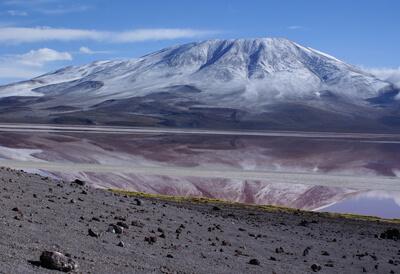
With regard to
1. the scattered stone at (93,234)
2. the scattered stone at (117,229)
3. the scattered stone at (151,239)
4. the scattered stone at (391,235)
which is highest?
the scattered stone at (93,234)

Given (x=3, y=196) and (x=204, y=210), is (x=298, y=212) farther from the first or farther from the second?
(x=3, y=196)

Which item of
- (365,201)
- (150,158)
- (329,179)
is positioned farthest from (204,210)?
(150,158)

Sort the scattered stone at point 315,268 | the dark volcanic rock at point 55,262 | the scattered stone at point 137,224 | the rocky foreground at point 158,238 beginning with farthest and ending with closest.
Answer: the scattered stone at point 137,224 < the scattered stone at point 315,268 < the rocky foreground at point 158,238 < the dark volcanic rock at point 55,262

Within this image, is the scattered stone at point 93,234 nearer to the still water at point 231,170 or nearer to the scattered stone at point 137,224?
Result: the scattered stone at point 137,224

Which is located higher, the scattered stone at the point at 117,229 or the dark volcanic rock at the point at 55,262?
the dark volcanic rock at the point at 55,262

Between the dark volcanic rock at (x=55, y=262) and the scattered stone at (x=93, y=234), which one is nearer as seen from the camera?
the dark volcanic rock at (x=55, y=262)

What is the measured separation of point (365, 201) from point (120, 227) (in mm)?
22750

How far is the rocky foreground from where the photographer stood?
10.7 meters

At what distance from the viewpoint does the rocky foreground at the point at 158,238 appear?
10.7 m

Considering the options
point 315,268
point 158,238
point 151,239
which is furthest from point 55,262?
point 315,268

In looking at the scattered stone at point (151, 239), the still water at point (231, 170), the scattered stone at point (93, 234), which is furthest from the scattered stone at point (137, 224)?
the still water at point (231, 170)

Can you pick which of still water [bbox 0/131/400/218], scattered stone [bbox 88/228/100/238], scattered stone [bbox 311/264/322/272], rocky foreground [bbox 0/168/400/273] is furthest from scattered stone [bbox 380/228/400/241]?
scattered stone [bbox 88/228/100/238]

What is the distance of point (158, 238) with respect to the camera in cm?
1424

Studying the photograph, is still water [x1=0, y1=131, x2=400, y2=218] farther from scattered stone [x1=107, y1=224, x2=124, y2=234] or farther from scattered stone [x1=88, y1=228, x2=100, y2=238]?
scattered stone [x1=88, y1=228, x2=100, y2=238]
